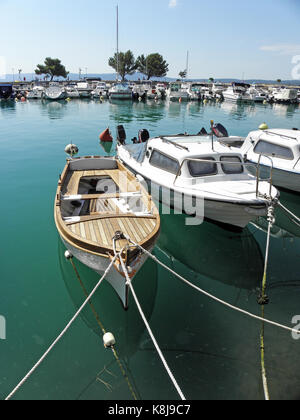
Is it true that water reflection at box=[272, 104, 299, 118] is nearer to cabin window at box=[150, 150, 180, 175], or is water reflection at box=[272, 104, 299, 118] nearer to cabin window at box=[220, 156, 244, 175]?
cabin window at box=[220, 156, 244, 175]

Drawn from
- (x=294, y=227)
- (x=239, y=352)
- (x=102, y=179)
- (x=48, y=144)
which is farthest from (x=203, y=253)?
(x=48, y=144)

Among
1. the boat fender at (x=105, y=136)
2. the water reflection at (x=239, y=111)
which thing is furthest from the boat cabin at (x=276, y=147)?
the water reflection at (x=239, y=111)

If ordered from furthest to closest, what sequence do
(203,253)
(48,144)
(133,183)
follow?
(48,144) < (133,183) < (203,253)

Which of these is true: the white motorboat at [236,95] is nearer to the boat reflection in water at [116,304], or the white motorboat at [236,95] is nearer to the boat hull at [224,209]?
the boat hull at [224,209]

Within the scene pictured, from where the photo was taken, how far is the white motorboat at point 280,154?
13.5m

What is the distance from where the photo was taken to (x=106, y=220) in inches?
316

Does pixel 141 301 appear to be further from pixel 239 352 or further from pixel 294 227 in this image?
pixel 294 227

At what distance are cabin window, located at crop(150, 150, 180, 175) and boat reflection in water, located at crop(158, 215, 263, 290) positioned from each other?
2.17 meters

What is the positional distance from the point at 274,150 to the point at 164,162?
6970 millimetres

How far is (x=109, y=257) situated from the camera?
623cm

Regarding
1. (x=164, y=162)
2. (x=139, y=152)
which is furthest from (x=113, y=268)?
(x=139, y=152)

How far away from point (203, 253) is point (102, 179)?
5941mm

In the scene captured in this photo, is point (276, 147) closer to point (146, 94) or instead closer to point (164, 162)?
point (164, 162)
